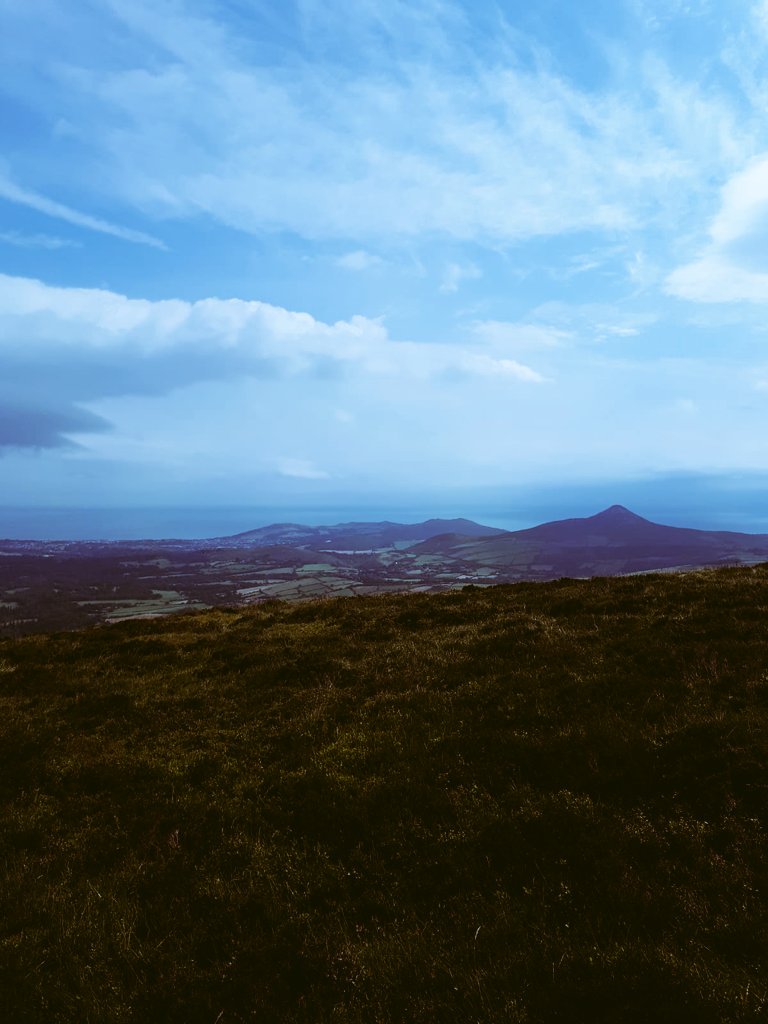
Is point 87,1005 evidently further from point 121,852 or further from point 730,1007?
point 730,1007

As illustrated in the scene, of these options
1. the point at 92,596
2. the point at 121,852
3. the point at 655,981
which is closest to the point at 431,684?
the point at 121,852

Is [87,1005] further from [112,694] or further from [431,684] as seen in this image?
[112,694]

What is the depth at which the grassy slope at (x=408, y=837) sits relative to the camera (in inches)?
218

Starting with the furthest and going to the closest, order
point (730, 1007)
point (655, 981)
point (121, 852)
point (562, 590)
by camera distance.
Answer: point (562, 590)
point (121, 852)
point (655, 981)
point (730, 1007)

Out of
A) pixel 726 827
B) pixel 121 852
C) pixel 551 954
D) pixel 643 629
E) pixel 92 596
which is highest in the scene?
pixel 643 629

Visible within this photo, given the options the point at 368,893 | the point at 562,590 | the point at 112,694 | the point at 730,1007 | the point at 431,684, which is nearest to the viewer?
the point at 730,1007

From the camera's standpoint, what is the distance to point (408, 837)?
26.5 feet

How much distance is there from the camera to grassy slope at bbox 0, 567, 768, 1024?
5527 mm

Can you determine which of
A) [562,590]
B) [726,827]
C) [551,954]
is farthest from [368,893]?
[562,590]

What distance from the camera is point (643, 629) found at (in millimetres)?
15344

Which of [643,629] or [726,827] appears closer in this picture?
[726,827]

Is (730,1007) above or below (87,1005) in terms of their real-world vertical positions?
above

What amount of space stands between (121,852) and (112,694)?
7647mm

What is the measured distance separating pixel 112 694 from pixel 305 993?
11959 millimetres
